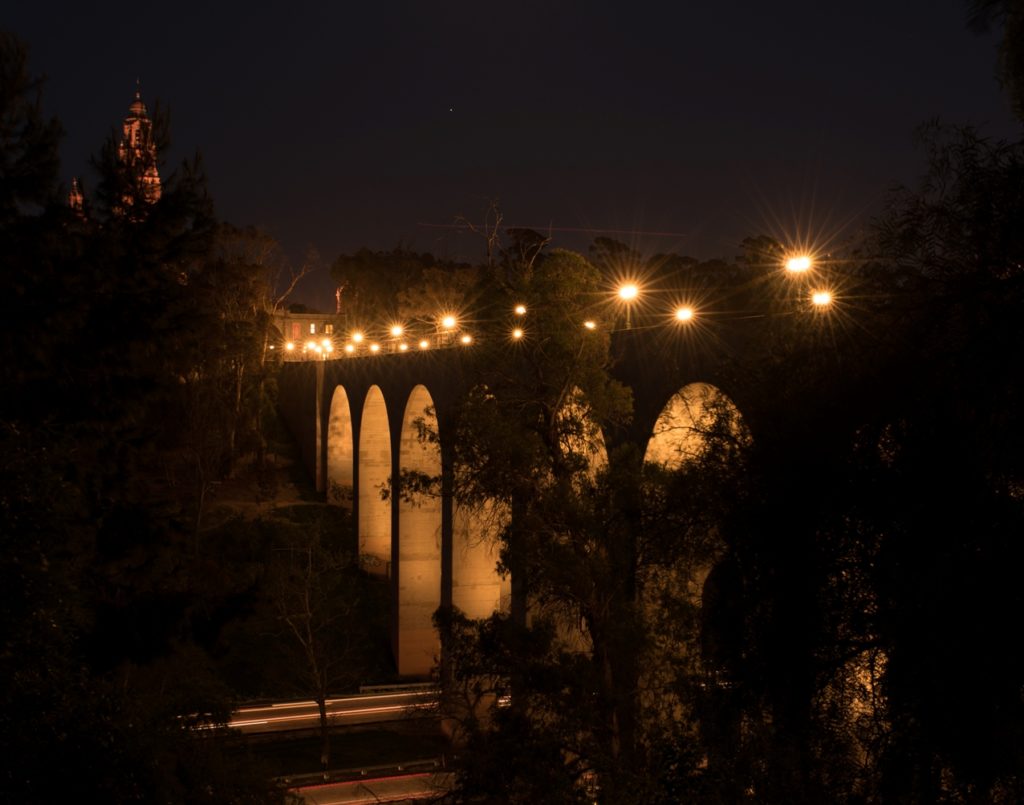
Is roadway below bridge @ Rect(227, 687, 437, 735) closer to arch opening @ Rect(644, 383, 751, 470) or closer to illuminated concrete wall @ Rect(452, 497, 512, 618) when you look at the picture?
illuminated concrete wall @ Rect(452, 497, 512, 618)

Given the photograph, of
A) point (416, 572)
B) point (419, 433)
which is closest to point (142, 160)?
point (419, 433)

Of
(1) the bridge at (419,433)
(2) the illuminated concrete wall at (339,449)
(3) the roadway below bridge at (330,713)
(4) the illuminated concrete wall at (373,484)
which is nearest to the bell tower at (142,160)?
(1) the bridge at (419,433)

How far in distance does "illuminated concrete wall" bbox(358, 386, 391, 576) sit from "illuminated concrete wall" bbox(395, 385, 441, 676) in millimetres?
5912

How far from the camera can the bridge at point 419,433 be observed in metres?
12.9

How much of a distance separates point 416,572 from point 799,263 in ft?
62.1

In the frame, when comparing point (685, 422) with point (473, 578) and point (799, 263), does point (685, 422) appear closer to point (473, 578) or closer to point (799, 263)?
point (799, 263)

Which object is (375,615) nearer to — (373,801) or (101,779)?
(373,801)

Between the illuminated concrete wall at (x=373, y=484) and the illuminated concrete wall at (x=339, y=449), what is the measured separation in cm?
475

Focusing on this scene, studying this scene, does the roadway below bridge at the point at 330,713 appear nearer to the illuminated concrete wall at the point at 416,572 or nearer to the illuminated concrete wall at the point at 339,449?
the illuminated concrete wall at the point at 416,572

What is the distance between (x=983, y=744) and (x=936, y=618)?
80 centimetres

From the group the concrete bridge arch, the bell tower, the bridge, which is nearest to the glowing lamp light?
the bridge

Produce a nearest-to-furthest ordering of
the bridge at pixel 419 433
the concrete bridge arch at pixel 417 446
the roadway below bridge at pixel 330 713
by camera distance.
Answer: the bridge at pixel 419 433, the concrete bridge arch at pixel 417 446, the roadway below bridge at pixel 330 713

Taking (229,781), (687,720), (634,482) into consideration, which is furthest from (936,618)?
(229,781)

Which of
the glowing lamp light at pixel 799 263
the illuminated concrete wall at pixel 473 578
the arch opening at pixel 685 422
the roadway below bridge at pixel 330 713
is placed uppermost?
the glowing lamp light at pixel 799 263
